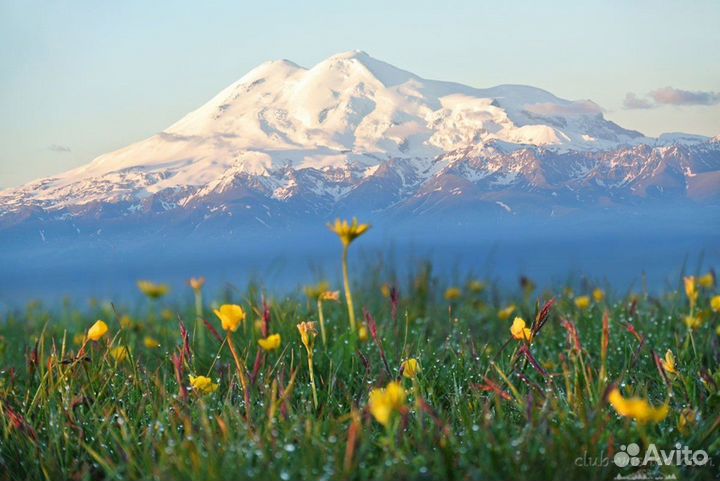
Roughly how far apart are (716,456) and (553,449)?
21.5 inches

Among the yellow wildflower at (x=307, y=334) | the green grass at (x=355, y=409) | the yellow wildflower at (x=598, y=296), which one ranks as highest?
the yellow wildflower at (x=307, y=334)

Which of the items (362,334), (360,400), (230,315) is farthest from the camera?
(362,334)

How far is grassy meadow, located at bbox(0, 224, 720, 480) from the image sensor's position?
1.67 meters

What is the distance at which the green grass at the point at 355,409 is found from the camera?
1.67m

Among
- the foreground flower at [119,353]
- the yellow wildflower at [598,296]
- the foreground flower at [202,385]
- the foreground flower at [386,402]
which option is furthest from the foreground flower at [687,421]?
the yellow wildflower at [598,296]

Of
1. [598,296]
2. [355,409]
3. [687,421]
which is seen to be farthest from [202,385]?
[598,296]

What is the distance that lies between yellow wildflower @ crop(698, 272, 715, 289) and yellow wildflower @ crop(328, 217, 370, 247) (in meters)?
2.49

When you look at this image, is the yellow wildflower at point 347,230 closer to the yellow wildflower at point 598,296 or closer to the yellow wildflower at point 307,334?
the yellow wildflower at point 307,334

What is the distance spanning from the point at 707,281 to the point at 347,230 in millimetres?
2589

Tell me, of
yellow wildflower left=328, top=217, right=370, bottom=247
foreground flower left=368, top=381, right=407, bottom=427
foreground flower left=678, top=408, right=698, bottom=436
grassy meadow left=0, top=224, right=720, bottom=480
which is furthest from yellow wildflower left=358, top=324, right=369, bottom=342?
foreground flower left=368, top=381, right=407, bottom=427

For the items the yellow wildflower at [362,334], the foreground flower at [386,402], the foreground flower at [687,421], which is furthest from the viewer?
the yellow wildflower at [362,334]

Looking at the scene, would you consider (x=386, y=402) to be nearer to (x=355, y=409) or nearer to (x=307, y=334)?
(x=355, y=409)

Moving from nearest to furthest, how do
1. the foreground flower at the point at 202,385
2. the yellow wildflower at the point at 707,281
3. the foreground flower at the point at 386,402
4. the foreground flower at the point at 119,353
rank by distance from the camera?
the foreground flower at the point at 386,402
the foreground flower at the point at 202,385
the foreground flower at the point at 119,353
the yellow wildflower at the point at 707,281

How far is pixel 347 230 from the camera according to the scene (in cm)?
239
